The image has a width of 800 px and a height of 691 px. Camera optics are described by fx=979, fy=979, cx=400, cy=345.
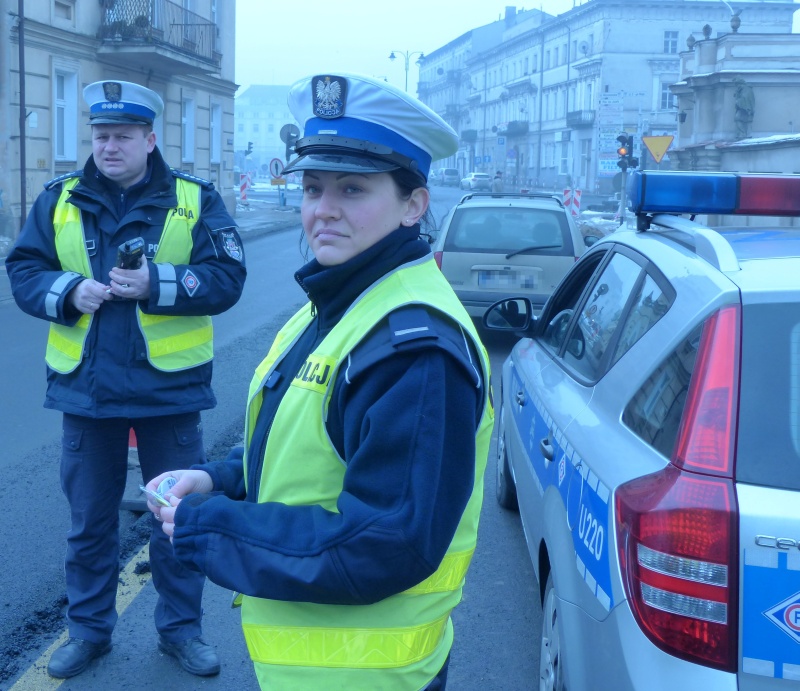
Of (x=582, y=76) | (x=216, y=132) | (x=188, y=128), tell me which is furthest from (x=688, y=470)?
(x=582, y=76)

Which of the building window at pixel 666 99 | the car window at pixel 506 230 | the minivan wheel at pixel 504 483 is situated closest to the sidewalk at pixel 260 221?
the car window at pixel 506 230

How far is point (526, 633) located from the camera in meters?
4.02

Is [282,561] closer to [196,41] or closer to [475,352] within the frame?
[475,352]

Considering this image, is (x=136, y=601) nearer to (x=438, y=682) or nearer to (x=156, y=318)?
(x=156, y=318)

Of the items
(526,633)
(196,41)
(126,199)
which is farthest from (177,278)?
(196,41)

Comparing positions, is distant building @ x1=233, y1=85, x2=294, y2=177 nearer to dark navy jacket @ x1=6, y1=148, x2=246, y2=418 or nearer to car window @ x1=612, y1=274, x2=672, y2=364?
dark navy jacket @ x1=6, y1=148, x2=246, y2=418

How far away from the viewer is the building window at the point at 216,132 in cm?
3256

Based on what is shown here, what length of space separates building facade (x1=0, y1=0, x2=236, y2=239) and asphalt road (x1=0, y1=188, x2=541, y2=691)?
9661 mm

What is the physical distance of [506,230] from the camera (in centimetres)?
1082

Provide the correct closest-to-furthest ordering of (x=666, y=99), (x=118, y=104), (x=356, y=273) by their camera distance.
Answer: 1. (x=356, y=273)
2. (x=118, y=104)
3. (x=666, y=99)

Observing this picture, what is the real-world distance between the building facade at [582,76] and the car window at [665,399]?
55699 mm

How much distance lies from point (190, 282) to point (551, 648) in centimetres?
168

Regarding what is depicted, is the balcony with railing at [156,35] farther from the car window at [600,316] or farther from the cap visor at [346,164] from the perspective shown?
the cap visor at [346,164]

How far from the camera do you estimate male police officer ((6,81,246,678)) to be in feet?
10.8
